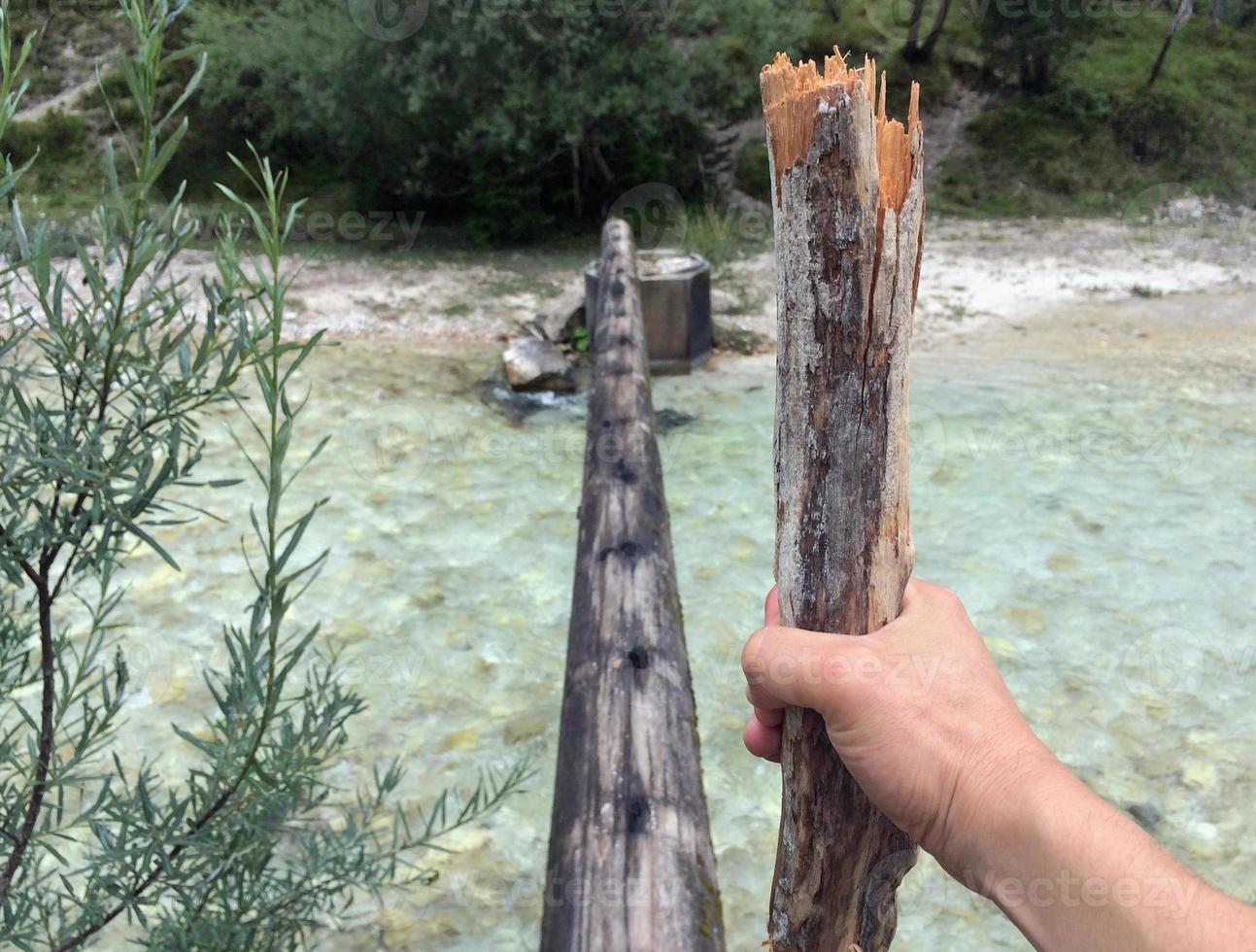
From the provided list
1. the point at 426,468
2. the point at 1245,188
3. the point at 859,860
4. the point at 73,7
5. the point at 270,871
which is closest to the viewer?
the point at 859,860

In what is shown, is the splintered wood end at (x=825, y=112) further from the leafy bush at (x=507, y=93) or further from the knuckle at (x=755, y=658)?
the leafy bush at (x=507, y=93)

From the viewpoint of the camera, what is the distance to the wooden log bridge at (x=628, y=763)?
1841 mm

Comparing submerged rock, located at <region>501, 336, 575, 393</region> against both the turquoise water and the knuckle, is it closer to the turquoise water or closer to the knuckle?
the turquoise water

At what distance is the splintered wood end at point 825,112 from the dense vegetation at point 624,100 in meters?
8.93

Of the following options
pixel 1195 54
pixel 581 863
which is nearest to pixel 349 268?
pixel 581 863

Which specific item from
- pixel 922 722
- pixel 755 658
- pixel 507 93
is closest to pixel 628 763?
pixel 755 658

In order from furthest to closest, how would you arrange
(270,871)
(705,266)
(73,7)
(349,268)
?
(73,7)
(349,268)
(705,266)
(270,871)

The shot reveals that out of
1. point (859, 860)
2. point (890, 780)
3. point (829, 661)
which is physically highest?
point (829, 661)

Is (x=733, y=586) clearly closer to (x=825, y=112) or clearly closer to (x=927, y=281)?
(x=825, y=112)

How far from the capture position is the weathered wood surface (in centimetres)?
120

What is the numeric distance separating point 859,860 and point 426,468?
4.32 meters

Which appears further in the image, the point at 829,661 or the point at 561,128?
the point at 561,128

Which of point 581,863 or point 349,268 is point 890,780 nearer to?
point 581,863

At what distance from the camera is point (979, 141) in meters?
13.1
